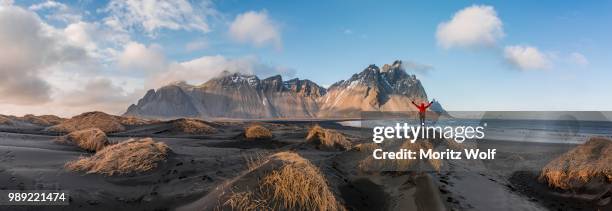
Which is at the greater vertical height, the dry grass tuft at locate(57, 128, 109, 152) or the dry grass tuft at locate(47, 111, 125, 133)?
the dry grass tuft at locate(47, 111, 125, 133)

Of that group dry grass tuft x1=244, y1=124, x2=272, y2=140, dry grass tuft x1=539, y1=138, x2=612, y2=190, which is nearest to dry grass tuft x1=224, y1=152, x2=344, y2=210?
dry grass tuft x1=539, y1=138, x2=612, y2=190

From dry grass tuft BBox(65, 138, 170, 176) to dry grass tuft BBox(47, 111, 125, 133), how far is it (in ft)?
68.2

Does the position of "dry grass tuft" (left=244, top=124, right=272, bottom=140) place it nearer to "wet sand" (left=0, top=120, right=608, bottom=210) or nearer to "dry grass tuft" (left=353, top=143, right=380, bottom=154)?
"dry grass tuft" (left=353, top=143, right=380, bottom=154)

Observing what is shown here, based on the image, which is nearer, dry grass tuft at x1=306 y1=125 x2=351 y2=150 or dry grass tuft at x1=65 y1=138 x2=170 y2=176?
dry grass tuft at x1=65 y1=138 x2=170 y2=176

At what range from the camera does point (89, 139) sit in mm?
17234

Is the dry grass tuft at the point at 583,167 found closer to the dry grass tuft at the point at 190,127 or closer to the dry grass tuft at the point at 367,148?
the dry grass tuft at the point at 367,148

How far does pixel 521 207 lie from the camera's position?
404 inches

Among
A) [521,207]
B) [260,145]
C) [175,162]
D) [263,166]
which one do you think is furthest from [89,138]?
[521,207]

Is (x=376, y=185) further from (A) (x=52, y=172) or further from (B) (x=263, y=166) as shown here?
(A) (x=52, y=172)

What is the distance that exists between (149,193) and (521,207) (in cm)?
927

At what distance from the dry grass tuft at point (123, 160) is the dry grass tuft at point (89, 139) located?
491 centimetres

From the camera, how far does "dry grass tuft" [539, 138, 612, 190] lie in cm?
1187

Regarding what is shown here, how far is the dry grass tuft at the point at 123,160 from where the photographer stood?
10.9 m

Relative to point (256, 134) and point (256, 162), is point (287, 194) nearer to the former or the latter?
point (256, 162)
